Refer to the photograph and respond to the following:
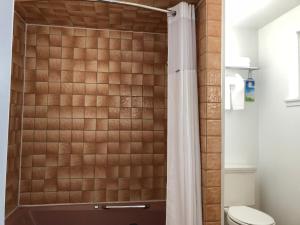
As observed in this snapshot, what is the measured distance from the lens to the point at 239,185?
2672 mm

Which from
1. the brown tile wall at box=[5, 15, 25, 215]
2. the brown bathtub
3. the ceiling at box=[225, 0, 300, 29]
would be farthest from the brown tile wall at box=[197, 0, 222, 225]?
the brown tile wall at box=[5, 15, 25, 215]

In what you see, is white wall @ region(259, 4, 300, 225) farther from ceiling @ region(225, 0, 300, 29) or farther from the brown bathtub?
the brown bathtub

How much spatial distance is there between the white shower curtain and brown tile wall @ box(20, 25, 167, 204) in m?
0.84

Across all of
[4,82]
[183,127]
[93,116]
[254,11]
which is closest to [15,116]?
[93,116]

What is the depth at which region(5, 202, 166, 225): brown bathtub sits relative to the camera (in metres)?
2.41

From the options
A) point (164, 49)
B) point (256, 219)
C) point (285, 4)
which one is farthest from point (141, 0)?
point (256, 219)

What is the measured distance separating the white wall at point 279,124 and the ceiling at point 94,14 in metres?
1.22

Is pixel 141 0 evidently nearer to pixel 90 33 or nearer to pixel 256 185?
pixel 90 33

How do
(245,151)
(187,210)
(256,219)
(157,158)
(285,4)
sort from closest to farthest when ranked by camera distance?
(187,210)
(256,219)
(285,4)
(157,158)
(245,151)

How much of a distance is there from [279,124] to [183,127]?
55.4 inches

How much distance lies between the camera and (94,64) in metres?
2.62

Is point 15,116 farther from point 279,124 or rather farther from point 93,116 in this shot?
point 279,124

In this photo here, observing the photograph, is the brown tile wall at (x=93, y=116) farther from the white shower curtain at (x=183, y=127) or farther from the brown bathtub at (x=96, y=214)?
the white shower curtain at (x=183, y=127)

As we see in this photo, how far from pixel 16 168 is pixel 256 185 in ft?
8.69
